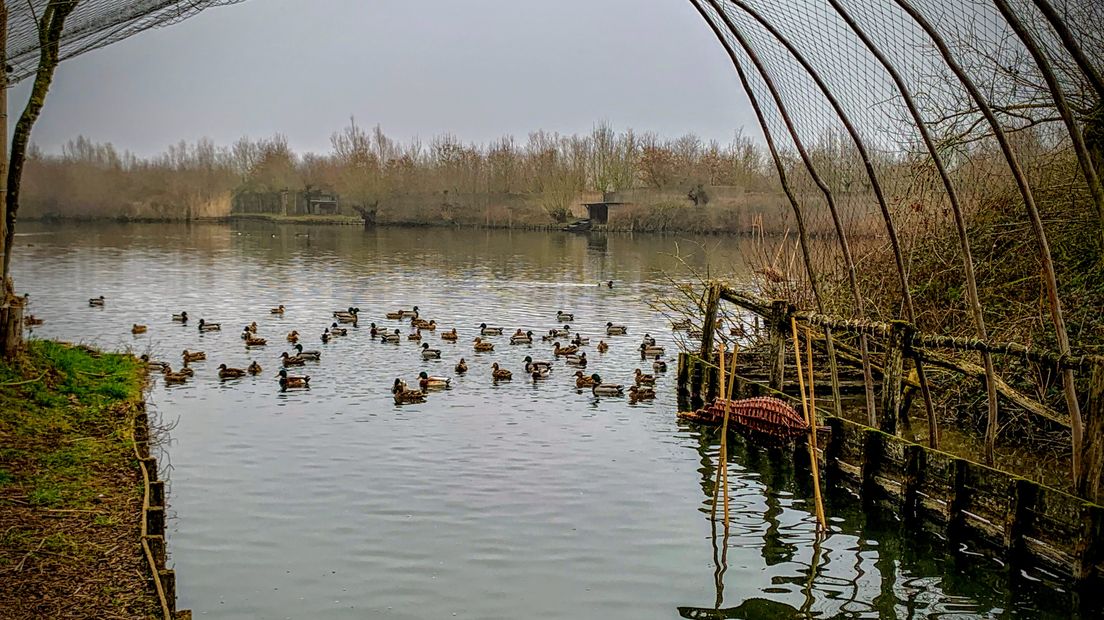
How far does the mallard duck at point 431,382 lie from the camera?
60.8ft

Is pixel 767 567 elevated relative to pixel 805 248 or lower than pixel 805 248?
lower

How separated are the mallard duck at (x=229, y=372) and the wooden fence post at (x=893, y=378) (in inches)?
479

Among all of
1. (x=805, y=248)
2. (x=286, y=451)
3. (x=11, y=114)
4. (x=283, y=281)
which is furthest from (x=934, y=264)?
(x=283, y=281)

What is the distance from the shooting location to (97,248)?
49875 millimetres

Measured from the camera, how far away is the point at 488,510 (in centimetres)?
1181

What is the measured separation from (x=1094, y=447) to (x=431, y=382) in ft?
39.3

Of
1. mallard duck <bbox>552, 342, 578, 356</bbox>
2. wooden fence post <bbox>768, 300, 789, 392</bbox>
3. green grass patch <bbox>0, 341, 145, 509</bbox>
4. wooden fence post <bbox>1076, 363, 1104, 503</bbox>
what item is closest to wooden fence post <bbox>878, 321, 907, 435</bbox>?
wooden fence post <bbox>1076, 363, 1104, 503</bbox>

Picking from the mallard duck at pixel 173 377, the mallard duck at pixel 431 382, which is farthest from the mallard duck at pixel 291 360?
the mallard duck at pixel 431 382

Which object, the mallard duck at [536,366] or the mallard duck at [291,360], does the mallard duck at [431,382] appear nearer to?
the mallard duck at [536,366]

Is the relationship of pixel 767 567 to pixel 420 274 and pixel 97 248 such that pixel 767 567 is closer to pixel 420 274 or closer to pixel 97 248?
pixel 420 274

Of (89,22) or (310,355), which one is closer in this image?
(89,22)

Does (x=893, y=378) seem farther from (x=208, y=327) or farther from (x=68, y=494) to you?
(x=208, y=327)

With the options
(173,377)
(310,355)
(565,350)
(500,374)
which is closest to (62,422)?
(173,377)

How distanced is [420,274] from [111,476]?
107ft
